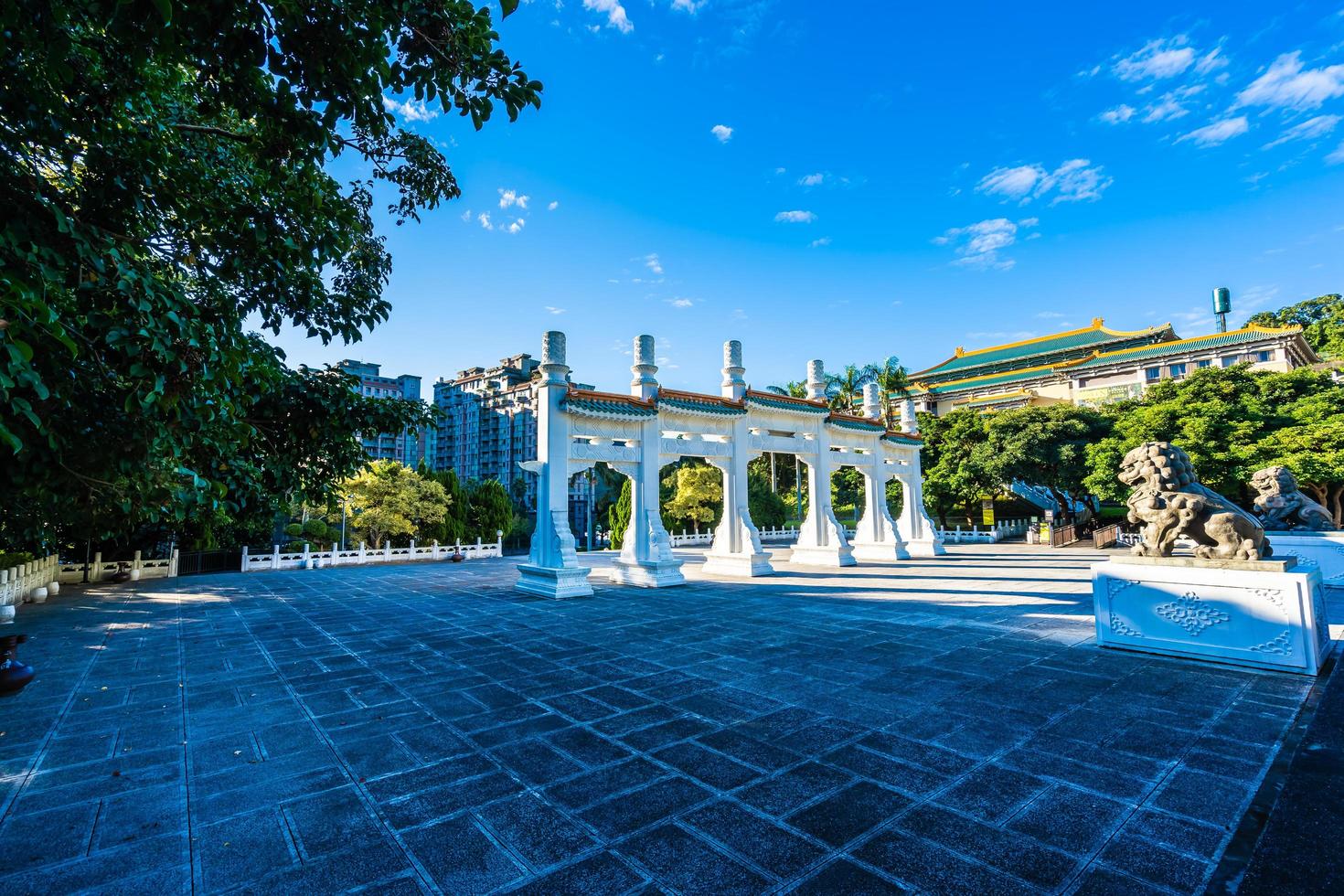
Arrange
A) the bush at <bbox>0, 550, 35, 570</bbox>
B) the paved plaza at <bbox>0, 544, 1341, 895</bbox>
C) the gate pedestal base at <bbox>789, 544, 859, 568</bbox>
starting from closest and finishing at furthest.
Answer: the paved plaza at <bbox>0, 544, 1341, 895</bbox>, the bush at <bbox>0, 550, 35, 570</bbox>, the gate pedestal base at <bbox>789, 544, 859, 568</bbox>

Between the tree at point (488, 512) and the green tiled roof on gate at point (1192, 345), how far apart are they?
32.1 m

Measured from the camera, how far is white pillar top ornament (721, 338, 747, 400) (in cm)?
1282

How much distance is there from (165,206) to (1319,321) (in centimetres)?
5175

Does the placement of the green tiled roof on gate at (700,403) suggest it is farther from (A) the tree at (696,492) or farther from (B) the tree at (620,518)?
(A) the tree at (696,492)

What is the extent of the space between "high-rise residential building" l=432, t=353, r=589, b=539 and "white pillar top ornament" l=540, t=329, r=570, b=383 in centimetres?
4067

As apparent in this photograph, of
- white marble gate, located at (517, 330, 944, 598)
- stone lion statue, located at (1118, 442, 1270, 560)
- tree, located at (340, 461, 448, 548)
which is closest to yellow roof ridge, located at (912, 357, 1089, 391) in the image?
white marble gate, located at (517, 330, 944, 598)

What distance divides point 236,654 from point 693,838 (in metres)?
5.73

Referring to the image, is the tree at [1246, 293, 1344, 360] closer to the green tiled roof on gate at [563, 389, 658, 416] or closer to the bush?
the green tiled roof on gate at [563, 389, 658, 416]

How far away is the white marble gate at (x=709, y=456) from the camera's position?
1008cm

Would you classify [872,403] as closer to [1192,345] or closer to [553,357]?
[553,357]

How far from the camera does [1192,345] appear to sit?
2958 cm

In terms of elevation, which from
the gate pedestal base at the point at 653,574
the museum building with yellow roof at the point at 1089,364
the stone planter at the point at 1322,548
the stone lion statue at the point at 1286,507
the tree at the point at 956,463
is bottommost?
the gate pedestal base at the point at 653,574

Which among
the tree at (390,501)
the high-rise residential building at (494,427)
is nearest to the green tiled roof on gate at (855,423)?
the tree at (390,501)

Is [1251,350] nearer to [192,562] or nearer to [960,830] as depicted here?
[960,830]
